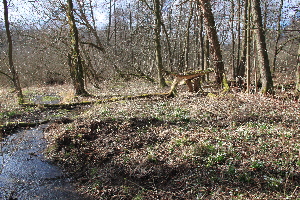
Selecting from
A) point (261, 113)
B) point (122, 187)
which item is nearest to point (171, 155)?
point (122, 187)

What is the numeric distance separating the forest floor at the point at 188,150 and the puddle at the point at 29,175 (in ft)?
1.21

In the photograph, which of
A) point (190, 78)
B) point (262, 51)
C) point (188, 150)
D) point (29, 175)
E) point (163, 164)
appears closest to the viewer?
point (163, 164)

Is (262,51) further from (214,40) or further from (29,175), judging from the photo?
(29,175)

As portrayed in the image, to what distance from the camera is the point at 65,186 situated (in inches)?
245

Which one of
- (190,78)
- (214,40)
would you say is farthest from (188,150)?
(214,40)

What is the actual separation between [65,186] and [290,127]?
7114mm

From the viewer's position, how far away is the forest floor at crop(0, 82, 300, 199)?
5.08 meters

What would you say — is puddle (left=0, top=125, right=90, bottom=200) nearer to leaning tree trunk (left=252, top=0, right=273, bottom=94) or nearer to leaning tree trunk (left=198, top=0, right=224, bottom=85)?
leaning tree trunk (left=252, top=0, right=273, bottom=94)

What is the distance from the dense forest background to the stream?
8851 millimetres

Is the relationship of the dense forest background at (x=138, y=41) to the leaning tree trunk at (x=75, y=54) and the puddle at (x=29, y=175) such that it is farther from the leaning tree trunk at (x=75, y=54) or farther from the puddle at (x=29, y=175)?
the puddle at (x=29, y=175)

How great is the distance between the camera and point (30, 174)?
22.5 ft

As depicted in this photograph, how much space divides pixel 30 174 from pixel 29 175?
60mm

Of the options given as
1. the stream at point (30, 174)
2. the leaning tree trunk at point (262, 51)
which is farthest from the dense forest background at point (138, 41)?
the stream at point (30, 174)

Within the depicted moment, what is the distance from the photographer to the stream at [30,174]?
583 centimetres
